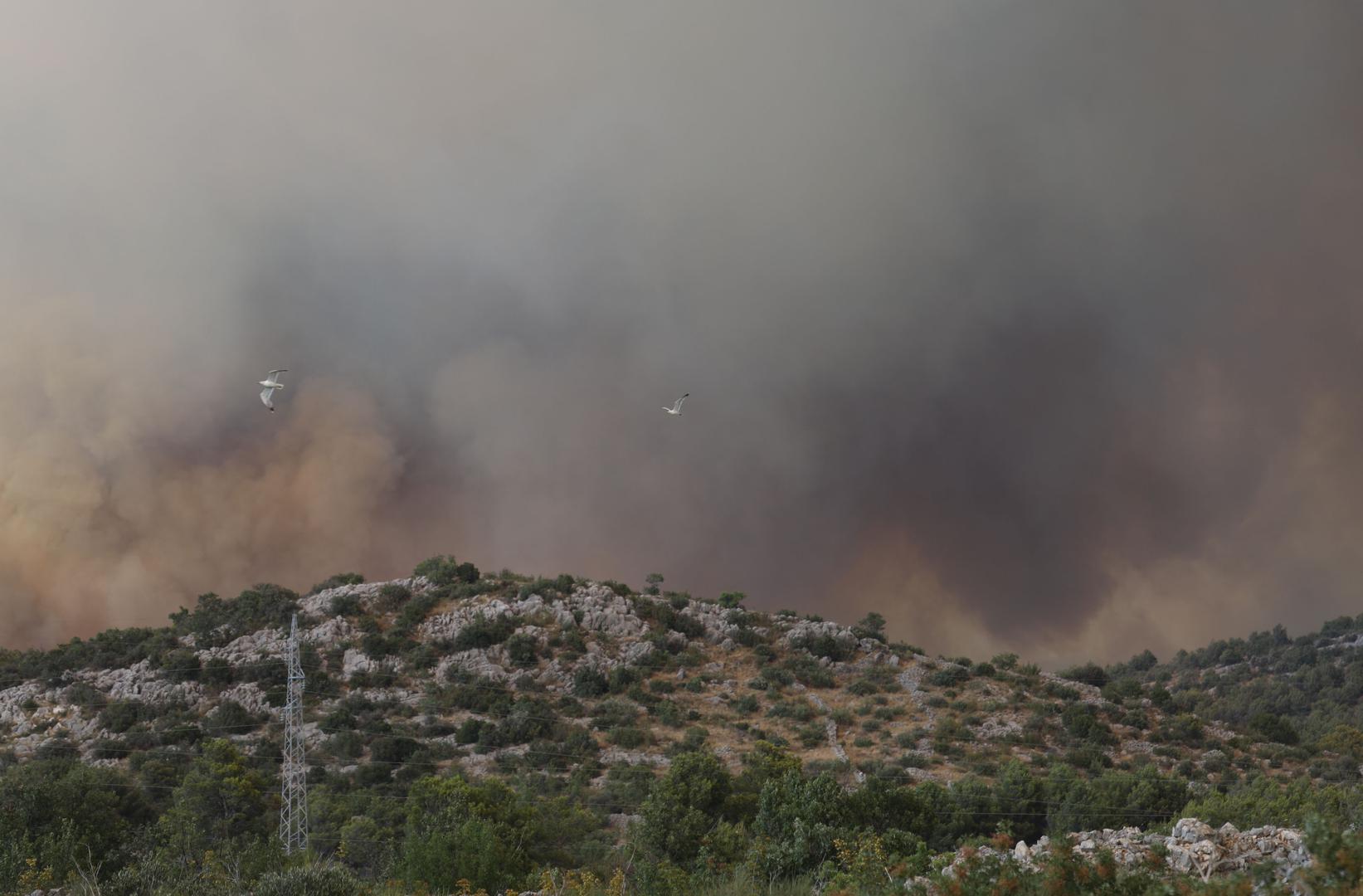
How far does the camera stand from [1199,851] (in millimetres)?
17766

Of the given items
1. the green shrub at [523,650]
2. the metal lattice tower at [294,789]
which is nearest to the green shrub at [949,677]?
the green shrub at [523,650]

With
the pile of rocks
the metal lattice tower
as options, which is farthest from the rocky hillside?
the pile of rocks

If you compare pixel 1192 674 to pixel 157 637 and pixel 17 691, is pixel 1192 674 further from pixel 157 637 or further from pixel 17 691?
pixel 17 691

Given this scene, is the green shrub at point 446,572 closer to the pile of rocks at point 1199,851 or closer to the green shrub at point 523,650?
the green shrub at point 523,650

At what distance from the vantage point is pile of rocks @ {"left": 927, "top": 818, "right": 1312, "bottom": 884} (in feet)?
53.0

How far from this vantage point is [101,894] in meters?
19.1

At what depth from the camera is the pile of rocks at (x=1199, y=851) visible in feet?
53.0

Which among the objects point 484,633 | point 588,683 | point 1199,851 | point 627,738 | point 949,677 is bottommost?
point 1199,851

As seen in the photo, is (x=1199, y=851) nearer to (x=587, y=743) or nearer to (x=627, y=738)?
(x=627, y=738)

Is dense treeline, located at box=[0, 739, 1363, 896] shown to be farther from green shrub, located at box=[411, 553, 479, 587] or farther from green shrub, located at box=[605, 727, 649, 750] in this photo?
green shrub, located at box=[411, 553, 479, 587]

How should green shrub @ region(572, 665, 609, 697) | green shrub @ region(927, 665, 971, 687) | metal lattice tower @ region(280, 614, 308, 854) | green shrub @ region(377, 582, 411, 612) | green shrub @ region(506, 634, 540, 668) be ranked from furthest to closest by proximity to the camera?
green shrub @ region(377, 582, 411, 612), green shrub @ region(506, 634, 540, 668), green shrub @ region(927, 665, 971, 687), green shrub @ region(572, 665, 609, 697), metal lattice tower @ region(280, 614, 308, 854)

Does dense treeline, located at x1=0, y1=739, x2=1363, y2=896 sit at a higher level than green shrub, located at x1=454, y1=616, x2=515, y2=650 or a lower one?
lower

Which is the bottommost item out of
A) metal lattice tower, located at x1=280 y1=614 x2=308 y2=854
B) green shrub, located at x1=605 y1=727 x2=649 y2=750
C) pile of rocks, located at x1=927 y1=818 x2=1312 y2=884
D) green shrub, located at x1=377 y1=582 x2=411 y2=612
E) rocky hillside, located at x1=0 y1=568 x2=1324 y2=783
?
pile of rocks, located at x1=927 y1=818 x2=1312 y2=884

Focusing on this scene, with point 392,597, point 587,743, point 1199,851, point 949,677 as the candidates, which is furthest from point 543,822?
point 392,597
